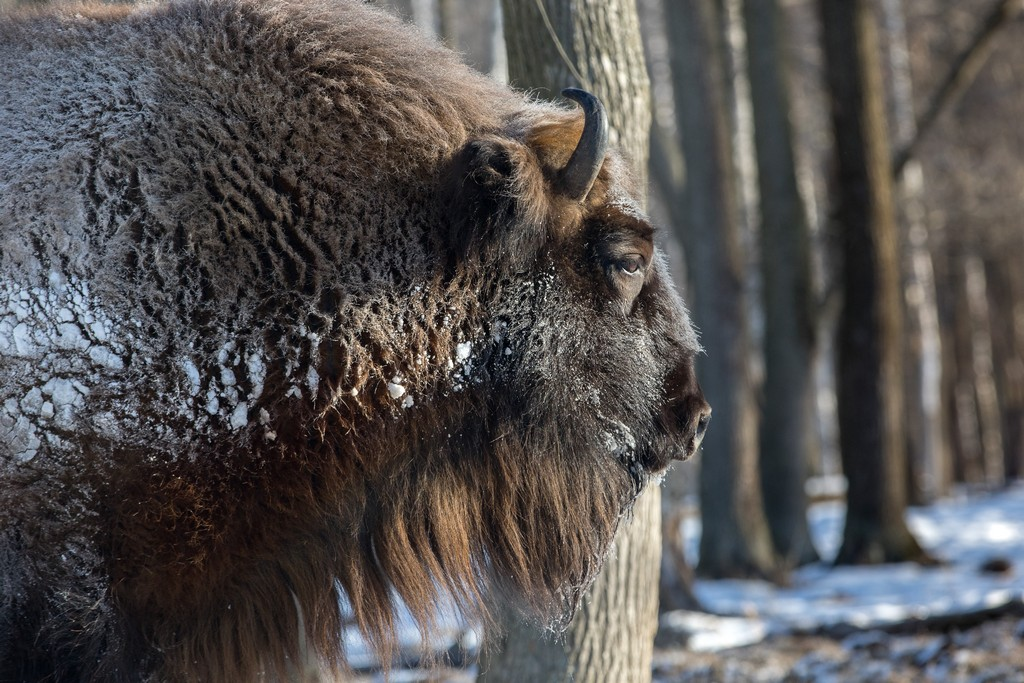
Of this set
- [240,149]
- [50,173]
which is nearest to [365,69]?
[240,149]

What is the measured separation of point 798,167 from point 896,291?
222 cm

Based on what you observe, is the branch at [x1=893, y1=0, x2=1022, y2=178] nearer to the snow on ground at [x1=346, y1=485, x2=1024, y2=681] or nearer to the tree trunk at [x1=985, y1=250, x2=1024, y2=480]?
the snow on ground at [x1=346, y1=485, x2=1024, y2=681]

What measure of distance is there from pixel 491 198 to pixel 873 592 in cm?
688

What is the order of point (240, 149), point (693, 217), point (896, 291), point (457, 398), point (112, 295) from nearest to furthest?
point (112, 295)
point (240, 149)
point (457, 398)
point (896, 291)
point (693, 217)

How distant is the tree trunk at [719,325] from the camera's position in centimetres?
1083

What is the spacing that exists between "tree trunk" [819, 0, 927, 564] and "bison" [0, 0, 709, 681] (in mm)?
6838

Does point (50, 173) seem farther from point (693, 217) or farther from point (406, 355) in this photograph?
point (693, 217)

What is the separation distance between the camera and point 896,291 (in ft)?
32.6

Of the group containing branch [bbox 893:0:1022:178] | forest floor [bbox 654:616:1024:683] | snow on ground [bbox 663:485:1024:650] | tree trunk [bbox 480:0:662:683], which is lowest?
snow on ground [bbox 663:485:1024:650]

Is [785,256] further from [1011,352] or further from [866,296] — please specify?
[1011,352]

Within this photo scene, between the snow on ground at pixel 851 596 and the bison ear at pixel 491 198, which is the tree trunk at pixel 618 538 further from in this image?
the bison ear at pixel 491 198

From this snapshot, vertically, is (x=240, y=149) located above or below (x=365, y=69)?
below

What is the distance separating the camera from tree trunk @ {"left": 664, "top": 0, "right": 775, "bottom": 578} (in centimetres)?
1083

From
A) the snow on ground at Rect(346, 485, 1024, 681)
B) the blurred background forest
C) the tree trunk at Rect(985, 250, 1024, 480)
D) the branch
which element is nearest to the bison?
the snow on ground at Rect(346, 485, 1024, 681)
